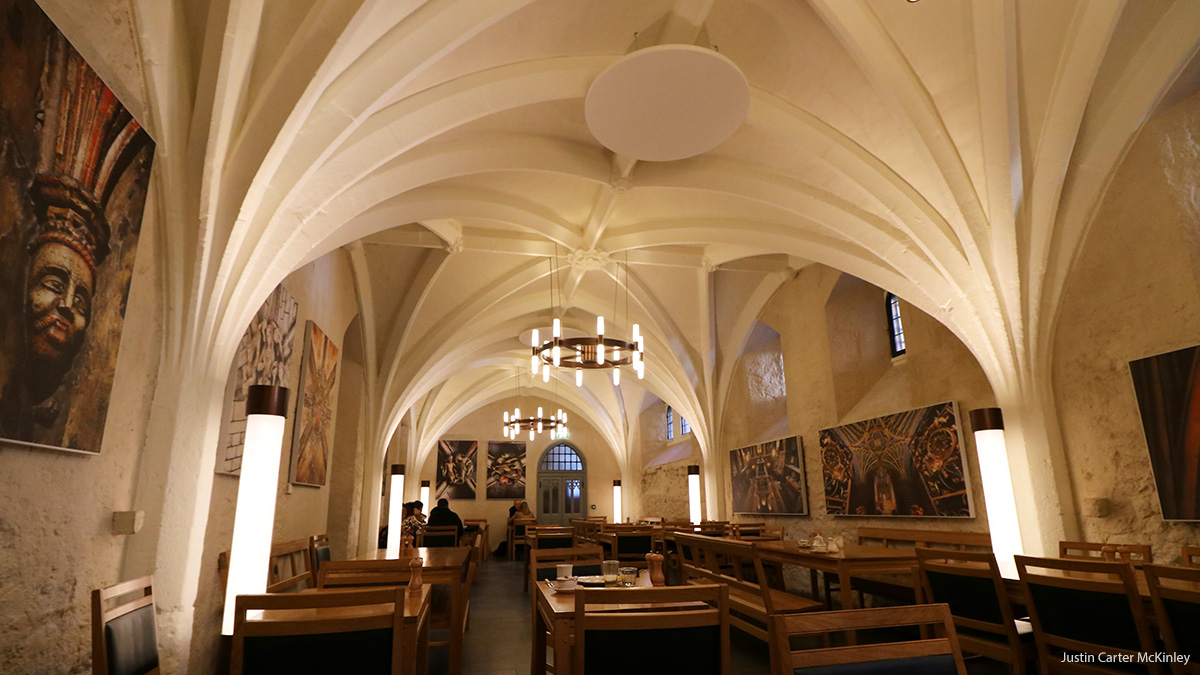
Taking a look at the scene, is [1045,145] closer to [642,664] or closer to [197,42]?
[642,664]

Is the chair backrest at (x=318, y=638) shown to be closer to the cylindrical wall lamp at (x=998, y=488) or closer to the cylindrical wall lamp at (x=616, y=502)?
the cylindrical wall lamp at (x=998, y=488)

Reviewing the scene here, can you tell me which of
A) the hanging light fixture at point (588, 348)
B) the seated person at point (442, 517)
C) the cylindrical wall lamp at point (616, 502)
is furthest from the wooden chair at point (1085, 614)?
the cylindrical wall lamp at point (616, 502)

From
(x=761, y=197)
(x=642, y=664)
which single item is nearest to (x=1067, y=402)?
(x=761, y=197)

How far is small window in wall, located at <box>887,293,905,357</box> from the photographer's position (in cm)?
793

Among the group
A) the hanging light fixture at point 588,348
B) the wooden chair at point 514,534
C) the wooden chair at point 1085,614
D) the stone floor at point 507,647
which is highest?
the hanging light fixture at point 588,348

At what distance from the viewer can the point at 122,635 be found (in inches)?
83.7

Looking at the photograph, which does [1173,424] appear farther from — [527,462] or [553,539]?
[527,462]

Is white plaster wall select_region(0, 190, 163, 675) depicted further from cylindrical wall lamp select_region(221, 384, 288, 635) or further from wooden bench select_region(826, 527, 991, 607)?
wooden bench select_region(826, 527, 991, 607)

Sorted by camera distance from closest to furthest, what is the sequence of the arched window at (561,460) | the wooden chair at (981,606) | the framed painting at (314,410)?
1. the wooden chair at (981,606)
2. the framed painting at (314,410)
3. the arched window at (561,460)

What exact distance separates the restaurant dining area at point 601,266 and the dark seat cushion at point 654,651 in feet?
0.04

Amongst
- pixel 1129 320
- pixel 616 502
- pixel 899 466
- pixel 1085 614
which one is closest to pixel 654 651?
pixel 1085 614

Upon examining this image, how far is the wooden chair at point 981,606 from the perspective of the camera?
10.3 feet

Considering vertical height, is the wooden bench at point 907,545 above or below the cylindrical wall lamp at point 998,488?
below

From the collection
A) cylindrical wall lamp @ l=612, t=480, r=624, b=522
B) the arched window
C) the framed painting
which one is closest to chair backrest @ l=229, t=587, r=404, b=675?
the framed painting
